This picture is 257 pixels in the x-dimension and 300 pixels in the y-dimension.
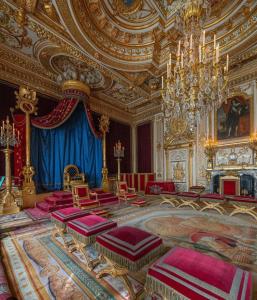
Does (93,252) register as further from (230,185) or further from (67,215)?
(230,185)

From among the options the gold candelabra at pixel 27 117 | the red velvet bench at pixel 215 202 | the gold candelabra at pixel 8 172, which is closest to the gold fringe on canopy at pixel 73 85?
the gold candelabra at pixel 27 117

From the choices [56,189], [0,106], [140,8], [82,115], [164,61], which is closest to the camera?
[140,8]

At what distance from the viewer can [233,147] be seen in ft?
21.7

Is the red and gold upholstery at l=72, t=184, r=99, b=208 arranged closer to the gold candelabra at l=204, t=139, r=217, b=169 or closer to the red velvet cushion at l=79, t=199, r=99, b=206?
the red velvet cushion at l=79, t=199, r=99, b=206

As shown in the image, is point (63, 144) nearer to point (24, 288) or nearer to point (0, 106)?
point (0, 106)

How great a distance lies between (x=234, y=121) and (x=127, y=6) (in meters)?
5.97

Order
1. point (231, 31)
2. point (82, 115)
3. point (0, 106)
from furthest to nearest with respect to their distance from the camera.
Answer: point (82, 115) < point (0, 106) < point (231, 31)

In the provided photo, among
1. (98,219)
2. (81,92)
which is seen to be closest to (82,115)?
(81,92)

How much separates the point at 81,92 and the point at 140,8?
144 inches

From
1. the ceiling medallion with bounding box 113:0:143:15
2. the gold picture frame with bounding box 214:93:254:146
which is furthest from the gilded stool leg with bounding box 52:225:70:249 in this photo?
the gold picture frame with bounding box 214:93:254:146

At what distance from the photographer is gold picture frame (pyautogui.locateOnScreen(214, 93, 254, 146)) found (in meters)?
6.34

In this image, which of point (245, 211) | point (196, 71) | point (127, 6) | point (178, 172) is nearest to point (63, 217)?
point (196, 71)

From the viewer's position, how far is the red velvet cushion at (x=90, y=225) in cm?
239

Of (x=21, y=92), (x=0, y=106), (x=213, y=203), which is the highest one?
(x=21, y=92)
